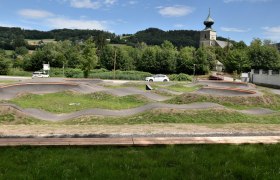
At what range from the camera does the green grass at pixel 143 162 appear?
5031 millimetres

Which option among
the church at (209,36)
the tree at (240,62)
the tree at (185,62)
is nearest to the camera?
the tree at (185,62)

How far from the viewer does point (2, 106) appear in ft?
50.6

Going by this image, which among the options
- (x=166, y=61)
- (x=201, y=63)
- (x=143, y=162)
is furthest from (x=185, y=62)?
(x=143, y=162)

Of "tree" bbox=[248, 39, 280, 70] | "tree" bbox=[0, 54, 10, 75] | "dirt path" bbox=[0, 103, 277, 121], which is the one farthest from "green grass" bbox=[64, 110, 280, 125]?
"tree" bbox=[248, 39, 280, 70]

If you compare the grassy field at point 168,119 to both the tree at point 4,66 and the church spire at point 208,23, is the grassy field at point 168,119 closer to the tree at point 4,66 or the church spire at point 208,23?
the tree at point 4,66

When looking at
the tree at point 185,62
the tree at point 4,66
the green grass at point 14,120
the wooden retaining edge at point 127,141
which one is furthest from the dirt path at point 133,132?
the tree at point 185,62

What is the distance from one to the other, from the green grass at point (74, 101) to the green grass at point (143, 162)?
488 inches

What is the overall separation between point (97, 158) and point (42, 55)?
80.9m

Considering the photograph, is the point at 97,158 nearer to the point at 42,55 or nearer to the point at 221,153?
the point at 221,153

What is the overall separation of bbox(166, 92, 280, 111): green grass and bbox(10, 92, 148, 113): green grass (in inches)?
108

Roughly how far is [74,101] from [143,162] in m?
16.9

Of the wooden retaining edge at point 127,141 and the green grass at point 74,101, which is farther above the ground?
the wooden retaining edge at point 127,141

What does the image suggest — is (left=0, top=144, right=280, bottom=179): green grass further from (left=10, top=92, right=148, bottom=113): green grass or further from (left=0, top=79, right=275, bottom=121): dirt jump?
(left=10, top=92, right=148, bottom=113): green grass

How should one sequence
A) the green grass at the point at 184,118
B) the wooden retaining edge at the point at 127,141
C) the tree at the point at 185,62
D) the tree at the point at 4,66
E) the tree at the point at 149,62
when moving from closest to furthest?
the wooden retaining edge at the point at 127,141
the green grass at the point at 184,118
the tree at the point at 4,66
the tree at the point at 185,62
the tree at the point at 149,62
